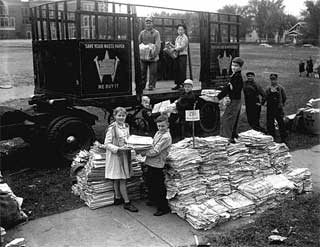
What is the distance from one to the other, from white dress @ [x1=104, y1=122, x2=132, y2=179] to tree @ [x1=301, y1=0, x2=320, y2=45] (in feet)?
206

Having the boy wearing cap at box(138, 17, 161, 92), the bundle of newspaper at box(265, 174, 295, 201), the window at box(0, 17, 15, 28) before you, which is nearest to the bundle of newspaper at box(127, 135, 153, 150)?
the bundle of newspaper at box(265, 174, 295, 201)

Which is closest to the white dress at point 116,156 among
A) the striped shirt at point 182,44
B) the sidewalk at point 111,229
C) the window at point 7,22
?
the sidewalk at point 111,229

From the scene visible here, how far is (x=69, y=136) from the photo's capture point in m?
8.24

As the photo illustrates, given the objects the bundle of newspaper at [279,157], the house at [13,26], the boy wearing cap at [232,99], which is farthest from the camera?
the house at [13,26]

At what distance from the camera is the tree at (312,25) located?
64375 millimetres

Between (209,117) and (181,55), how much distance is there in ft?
5.61

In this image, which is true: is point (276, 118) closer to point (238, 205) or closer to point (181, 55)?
point (181, 55)

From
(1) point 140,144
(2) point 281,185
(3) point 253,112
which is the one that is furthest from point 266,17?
(1) point 140,144

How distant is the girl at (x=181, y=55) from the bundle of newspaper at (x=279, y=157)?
402 centimetres

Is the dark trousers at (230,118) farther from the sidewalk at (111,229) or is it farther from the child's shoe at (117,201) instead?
the child's shoe at (117,201)

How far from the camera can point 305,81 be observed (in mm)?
24766

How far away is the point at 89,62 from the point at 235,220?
13.3 ft

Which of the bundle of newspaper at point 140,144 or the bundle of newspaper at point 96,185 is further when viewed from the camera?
the bundle of newspaper at point 96,185

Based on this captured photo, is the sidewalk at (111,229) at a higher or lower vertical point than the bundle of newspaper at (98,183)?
lower
